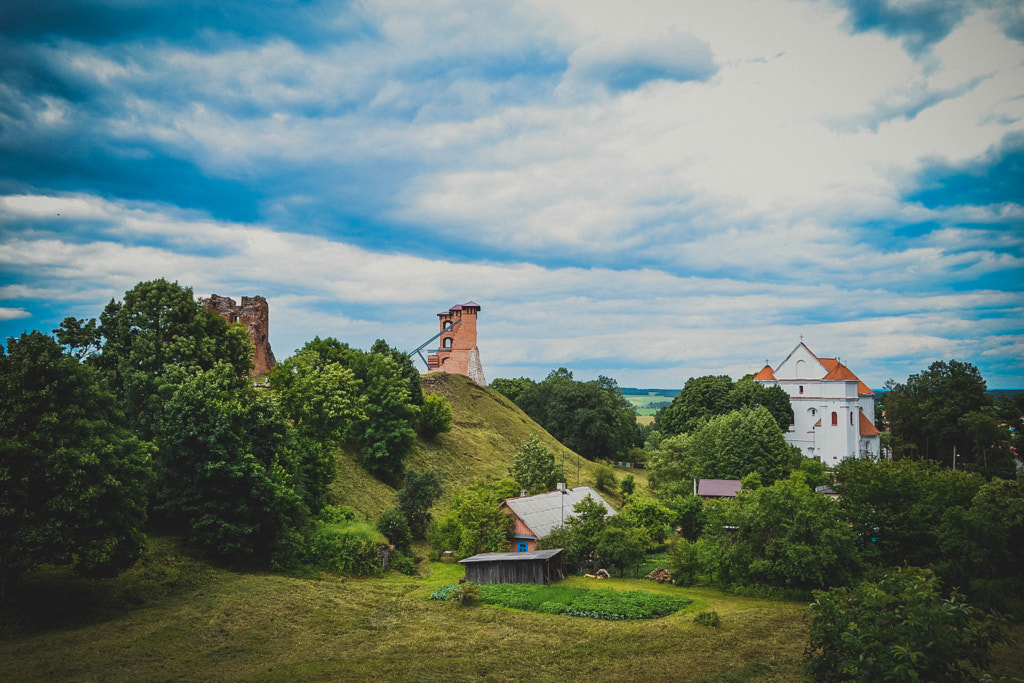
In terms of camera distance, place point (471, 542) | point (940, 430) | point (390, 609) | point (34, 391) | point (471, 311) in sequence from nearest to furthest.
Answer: point (34, 391)
point (390, 609)
point (471, 542)
point (940, 430)
point (471, 311)

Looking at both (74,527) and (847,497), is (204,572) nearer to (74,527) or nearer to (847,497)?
(74,527)

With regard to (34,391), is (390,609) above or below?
below

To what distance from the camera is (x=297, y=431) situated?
3525 cm

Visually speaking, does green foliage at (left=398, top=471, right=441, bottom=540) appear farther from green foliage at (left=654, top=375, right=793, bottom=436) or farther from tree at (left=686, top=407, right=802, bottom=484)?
green foliage at (left=654, top=375, right=793, bottom=436)

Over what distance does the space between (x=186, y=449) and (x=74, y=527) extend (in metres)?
7.58

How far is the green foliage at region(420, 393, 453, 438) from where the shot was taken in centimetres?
5653

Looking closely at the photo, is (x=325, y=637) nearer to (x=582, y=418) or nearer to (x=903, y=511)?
(x=903, y=511)

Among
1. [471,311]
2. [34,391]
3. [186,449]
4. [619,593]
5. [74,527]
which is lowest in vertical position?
[619,593]

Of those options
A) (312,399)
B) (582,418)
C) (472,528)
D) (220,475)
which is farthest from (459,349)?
(220,475)

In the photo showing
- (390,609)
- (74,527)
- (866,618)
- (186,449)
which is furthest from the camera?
(186,449)

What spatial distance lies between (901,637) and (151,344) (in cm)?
3218

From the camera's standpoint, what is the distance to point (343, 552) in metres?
30.3

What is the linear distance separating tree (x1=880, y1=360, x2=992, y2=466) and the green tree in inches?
2002

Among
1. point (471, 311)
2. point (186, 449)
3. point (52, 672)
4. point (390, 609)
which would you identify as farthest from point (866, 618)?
point (471, 311)
